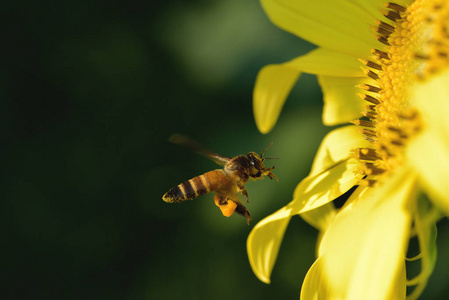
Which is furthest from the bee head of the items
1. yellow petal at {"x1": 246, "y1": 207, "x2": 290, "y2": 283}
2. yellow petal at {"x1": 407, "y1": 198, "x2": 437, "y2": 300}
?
yellow petal at {"x1": 407, "y1": 198, "x2": 437, "y2": 300}

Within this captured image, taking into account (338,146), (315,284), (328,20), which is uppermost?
(328,20)

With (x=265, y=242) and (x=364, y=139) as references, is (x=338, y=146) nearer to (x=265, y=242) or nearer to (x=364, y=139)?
(x=364, y=139)

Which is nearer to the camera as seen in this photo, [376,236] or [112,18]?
[376,236]

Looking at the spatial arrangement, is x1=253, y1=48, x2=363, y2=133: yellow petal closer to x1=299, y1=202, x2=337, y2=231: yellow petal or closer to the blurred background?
x1=299, y1=202, x2=337, y2=231: yellow petal

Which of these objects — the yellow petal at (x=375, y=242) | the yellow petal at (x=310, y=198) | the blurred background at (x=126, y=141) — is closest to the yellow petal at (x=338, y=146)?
the yellow petal at (x=310, y=198)

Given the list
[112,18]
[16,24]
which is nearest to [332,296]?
[112,18]

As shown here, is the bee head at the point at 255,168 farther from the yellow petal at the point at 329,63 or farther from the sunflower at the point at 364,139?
the yellow petal at the point at 329,63

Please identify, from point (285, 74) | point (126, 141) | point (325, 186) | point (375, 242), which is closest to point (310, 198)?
point (325, 186)

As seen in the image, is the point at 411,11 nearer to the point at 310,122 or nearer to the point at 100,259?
the point at 310,122
